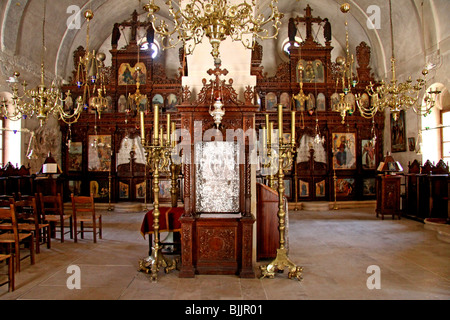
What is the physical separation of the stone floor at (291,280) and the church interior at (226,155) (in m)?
0.03

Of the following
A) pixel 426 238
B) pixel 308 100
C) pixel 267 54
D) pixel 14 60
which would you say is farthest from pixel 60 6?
pixel 426 238

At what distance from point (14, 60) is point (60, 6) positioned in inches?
111

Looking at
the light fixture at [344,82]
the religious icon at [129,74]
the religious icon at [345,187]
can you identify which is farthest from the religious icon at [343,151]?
the religious icon at [129,74]

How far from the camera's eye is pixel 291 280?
170 inches

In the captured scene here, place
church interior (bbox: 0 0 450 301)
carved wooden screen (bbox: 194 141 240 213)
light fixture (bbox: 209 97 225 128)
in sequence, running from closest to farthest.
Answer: light fixture (bbox: 209 97 225 128)
church interior (bbox: 0 0 450 301)
carved wooden screen (bbox: 194 141 240 213)

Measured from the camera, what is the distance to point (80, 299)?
3697 millimetres

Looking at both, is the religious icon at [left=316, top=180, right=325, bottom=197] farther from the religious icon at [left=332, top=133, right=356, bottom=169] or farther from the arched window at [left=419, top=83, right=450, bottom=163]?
the arched window at [left=419, top=83, right=450, bottom=163]

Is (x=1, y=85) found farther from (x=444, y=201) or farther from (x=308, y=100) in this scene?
(x=444, y=201)

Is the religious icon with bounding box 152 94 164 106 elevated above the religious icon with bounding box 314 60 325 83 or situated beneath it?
situated beneath

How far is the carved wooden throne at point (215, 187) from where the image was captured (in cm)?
448

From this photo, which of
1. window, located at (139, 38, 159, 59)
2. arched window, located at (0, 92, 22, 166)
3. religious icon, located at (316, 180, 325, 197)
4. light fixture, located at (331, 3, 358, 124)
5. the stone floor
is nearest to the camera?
the stone floor

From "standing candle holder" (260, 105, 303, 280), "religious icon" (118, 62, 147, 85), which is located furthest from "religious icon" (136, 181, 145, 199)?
"standing candle holder" (260, 105, 303, 280)

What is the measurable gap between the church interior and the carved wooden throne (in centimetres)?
2

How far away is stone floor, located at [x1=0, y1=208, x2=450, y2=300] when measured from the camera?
12.6ft
